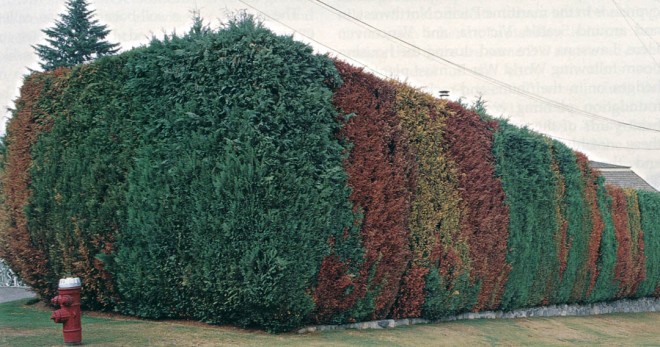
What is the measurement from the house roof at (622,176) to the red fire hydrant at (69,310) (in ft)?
139

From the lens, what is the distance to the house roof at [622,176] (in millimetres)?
46000

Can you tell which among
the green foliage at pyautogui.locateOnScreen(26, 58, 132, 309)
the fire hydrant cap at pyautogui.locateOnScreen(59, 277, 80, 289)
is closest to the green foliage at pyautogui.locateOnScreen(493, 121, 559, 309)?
the green foliage at pyautogui.locateOnScreen(26, 58, 132, 309)

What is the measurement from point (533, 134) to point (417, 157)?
590 centimetres

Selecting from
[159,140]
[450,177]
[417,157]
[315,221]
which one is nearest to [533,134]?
[450,177]

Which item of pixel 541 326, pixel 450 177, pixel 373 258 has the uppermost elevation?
pixel 450 177

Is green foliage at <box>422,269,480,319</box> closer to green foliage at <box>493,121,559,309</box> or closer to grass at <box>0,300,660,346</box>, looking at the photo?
grass at <box>0,300,660,346</box>

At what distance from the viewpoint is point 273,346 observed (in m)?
9.36

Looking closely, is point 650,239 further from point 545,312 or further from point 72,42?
point 72,42

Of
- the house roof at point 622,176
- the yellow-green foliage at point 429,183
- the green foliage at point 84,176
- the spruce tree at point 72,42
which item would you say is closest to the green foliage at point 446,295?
the yellow-green foliage at point 429,183

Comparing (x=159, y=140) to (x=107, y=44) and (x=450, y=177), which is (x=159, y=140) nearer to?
(x=450, y=177)

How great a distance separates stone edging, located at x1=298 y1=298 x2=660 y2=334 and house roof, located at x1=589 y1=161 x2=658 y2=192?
19.3 meters

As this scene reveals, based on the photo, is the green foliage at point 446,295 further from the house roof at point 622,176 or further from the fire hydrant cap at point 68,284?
the house roof at point 622,176

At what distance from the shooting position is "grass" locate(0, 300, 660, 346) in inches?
362

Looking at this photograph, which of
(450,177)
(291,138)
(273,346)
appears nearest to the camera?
(273,346)
